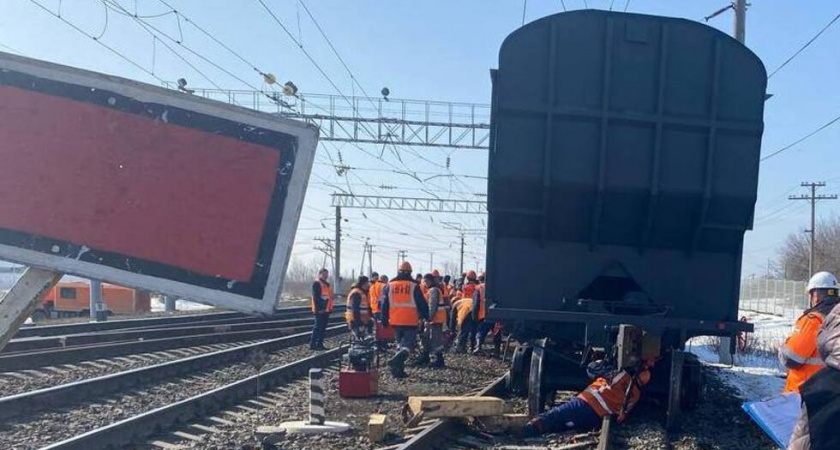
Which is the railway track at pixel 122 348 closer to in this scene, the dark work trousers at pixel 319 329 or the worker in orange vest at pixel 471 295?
the dark work trousers at pixel 319 329

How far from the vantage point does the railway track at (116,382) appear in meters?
8.84

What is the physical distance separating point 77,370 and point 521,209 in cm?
869

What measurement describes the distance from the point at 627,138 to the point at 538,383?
9.92ft

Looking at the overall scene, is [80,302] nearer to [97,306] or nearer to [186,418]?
[97,306]

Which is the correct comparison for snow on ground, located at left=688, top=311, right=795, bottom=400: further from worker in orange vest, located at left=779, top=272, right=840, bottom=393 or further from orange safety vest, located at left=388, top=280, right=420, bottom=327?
worker in orange vest, located at left=779, top=272, right=840, bottom=393

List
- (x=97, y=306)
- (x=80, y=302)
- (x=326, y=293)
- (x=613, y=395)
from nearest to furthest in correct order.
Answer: (x=613, y=395), (x=326, y=293), (x=97, y=306), (x=80, y=302)

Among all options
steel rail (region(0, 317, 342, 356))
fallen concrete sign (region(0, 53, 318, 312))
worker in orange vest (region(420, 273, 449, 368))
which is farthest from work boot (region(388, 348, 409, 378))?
fallen concrete sign (region(0, 53, 318, 312))

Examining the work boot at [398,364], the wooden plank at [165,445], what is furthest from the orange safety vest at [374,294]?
the wooden plank at [165,445]

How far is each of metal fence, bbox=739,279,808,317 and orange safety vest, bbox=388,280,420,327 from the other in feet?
123

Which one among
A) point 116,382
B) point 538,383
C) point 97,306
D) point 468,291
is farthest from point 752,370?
point 97,306

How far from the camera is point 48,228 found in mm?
2125

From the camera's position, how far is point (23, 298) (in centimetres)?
212

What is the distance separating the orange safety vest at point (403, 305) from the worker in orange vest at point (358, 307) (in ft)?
9.62

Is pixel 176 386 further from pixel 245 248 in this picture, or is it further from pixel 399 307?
pixel 245 248
